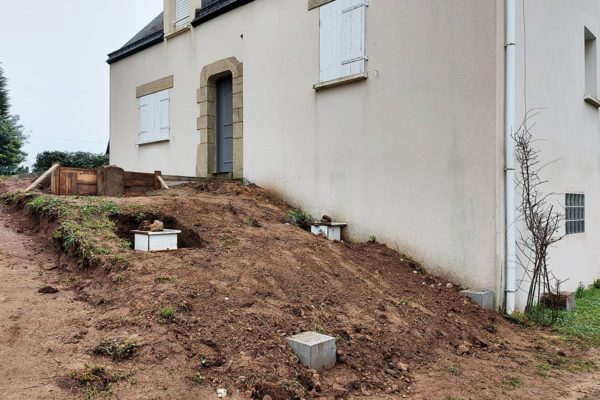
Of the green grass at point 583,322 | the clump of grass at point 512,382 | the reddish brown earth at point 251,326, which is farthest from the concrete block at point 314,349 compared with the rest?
the green grass at point 583,322

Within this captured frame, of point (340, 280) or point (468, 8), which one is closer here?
point (340, 280)

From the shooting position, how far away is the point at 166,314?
10.2 ft

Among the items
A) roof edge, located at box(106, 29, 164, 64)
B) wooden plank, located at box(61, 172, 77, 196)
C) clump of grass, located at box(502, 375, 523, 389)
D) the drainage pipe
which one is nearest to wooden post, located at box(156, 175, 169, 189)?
wooden plank, located at box(61, 172, 77, 196)

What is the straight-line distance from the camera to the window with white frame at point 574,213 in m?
6.37

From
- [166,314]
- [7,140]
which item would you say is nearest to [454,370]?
[166,314]

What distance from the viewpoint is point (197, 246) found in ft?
15.7

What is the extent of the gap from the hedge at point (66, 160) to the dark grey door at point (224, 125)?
8.36 meters

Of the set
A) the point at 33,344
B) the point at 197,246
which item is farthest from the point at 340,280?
the point at 33,344

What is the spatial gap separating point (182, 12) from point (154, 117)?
2.39 m

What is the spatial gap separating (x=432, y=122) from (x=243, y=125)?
3.79m

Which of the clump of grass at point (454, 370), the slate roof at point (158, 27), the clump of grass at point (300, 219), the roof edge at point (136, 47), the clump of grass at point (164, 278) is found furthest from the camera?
the roof edge at point (136, 47)

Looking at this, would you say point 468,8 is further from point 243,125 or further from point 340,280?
point 243,125

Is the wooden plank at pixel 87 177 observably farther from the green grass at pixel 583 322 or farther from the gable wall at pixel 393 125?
the green grass at pixel 583 322

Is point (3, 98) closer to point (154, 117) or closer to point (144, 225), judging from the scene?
point (154, 117)
